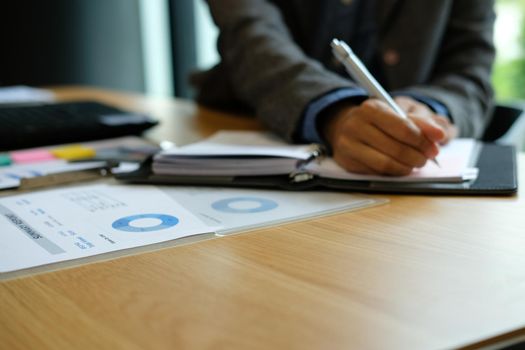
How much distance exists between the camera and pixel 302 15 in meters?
1.25

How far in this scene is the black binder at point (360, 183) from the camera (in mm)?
710

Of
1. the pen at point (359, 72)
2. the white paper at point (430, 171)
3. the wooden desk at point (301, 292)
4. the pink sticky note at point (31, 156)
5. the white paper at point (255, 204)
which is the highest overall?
the pen at point (359, 72)

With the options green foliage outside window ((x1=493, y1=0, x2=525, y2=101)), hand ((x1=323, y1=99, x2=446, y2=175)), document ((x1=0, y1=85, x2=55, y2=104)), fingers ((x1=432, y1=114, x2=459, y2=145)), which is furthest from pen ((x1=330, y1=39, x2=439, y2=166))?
green foliage outside window ((x1=493, y1=0, x2=525, y2=101))

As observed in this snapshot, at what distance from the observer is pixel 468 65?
114cm

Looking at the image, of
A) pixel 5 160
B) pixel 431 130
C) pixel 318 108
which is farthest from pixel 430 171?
pixel 5 160

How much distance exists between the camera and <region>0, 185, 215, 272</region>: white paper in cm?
54

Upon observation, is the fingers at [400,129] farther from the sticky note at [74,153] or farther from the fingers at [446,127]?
the sticky note at [74,153]

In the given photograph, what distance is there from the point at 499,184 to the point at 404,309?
1.13 ft

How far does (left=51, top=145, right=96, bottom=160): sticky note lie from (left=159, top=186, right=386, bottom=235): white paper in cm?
23

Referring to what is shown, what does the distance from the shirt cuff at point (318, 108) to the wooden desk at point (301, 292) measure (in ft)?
0.84

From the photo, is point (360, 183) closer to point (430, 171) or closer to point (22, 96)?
point (430, 171)

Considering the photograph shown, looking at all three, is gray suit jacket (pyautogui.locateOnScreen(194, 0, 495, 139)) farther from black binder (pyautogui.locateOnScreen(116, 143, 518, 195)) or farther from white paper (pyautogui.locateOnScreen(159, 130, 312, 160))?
black binder (pyautogui.locateOnScreen(116, 143, 518, 195))

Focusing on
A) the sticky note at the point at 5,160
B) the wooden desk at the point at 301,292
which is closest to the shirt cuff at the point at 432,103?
the wooden desk at the point at 301,292

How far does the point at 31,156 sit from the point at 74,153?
0.06 meters
